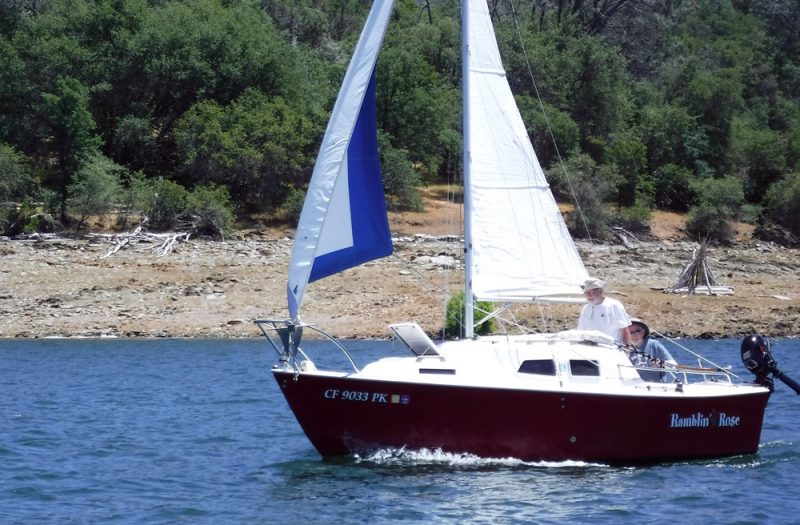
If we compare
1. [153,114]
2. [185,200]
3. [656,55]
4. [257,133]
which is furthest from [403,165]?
[656,55]

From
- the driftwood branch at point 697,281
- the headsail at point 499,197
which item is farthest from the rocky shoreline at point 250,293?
the headsail at point 499,197

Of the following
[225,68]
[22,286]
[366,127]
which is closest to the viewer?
[366,127]

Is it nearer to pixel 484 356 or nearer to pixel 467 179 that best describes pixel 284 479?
pixel 484 356

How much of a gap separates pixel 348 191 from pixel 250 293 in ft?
68.5

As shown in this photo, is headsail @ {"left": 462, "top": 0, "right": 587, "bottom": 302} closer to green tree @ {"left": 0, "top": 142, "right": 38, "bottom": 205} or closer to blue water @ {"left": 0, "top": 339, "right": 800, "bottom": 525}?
blue water @ {"left": 0, "top": 339, "right": 800, "bottom": 525}

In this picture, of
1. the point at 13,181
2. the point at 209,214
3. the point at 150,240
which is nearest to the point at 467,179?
the point at 150,240

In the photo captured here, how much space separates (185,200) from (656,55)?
48.2 meters

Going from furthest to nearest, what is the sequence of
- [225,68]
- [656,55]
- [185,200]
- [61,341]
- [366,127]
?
1. [656,55]
2. [225,68]
3. [185,200]
4. [61,341]
5. [366,127]

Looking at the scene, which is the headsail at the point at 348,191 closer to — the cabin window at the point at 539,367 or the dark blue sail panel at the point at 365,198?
the dark blue sail panel at the point at 365,198

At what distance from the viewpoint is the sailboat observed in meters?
18.1

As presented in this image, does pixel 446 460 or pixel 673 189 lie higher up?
pixel 673 189

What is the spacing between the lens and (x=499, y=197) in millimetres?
19109

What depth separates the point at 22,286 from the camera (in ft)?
128

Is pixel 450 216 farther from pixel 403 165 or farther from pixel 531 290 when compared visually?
pixel 531 290
